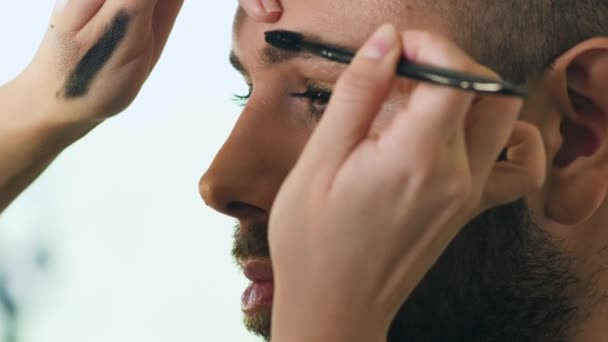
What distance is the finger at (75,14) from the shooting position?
1.11 metres

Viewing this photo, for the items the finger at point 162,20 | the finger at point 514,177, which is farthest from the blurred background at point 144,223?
the finger at point 514,177

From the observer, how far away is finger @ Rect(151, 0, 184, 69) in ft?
3.86

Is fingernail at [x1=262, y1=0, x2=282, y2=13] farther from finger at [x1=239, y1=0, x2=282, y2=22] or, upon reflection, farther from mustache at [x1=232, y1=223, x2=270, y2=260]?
mustache at [x1=232, y1=223, x2=270, y2=260]

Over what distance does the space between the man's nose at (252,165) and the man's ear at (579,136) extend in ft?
1.01

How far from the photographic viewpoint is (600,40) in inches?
38.4

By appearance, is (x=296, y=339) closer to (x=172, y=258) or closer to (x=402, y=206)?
(x=402, y=206)

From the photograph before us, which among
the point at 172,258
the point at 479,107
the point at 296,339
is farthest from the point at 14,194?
the point at 479,107

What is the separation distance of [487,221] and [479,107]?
35 cm

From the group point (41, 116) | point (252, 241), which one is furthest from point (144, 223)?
point (252, 241)

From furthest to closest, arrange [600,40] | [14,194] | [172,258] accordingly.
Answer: [172,258] < [14,194] < [600,40]

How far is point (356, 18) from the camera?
969 mm

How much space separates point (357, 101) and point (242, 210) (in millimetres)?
386

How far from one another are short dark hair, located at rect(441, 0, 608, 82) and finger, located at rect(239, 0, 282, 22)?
8.1 inches

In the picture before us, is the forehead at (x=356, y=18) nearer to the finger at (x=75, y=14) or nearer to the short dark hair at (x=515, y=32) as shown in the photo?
the short dark hair at (x=515, y=32)
